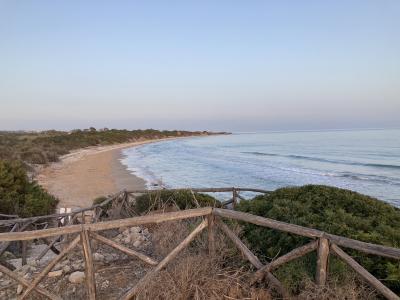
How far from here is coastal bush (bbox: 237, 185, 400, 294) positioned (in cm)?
423

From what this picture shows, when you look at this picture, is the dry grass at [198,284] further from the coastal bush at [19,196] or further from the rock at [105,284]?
the coastal bush at [19,196]

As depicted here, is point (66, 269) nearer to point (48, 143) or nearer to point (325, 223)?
point (325, 223)

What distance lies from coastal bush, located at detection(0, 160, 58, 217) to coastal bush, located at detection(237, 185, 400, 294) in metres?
8.18

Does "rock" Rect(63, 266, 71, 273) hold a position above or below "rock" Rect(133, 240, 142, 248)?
above

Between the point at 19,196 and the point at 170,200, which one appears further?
the point at 19,196

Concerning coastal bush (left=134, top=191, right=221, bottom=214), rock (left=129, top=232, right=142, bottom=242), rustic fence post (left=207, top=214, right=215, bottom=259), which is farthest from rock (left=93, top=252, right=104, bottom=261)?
coastal bush (left=134, top=191, right=221, bottom=214)

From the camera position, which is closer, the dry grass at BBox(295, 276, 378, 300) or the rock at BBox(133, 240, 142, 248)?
→ the dry grass at BBox(295, 276, 378, 300)

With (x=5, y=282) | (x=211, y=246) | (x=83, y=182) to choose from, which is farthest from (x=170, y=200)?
(x=83, y=182)

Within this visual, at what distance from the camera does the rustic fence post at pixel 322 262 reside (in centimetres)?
371

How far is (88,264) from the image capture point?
4.03 m

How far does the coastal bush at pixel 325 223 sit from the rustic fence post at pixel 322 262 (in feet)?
0.92

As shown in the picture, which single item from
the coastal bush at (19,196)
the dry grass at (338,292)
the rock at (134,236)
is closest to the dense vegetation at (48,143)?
the coastal bush at (19,196)

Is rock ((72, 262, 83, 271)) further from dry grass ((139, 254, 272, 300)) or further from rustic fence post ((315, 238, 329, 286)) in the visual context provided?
rustic fence post ((315, 238, 329, 286))

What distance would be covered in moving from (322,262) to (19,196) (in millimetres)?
11191
